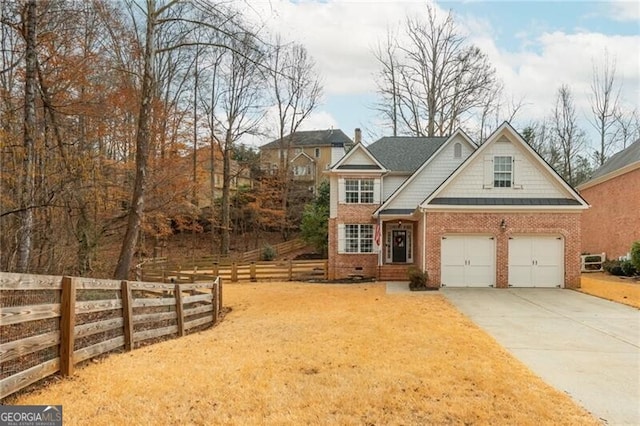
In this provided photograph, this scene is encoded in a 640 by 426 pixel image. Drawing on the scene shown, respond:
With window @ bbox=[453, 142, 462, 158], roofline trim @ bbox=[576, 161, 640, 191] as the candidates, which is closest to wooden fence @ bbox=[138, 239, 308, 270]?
window @ bbox=[453, 142, 462, 158]

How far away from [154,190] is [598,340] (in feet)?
59.1

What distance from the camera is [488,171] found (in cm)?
1702

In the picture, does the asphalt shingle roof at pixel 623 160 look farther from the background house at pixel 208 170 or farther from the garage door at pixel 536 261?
the background house at pixel 208 170

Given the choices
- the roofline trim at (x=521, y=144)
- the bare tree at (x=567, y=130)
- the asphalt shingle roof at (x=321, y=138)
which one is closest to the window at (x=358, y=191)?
the roofline trim at (x=521, y=144)

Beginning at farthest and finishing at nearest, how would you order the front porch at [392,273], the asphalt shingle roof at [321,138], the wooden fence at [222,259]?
the asphalt shingle roof at [321,138]
the wooden fence at [222,259]
the front porch at [392,273]

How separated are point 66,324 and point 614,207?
28802mm

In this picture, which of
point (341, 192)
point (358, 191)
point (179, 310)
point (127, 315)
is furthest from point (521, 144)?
point (127, 315)

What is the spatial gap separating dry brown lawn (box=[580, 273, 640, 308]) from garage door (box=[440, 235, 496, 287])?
3351 mm

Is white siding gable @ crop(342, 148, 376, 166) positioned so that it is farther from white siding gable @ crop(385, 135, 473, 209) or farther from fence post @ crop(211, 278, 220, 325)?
fence post @ crop(211, 278, 220, 325)

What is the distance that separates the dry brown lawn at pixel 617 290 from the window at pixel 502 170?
16.2 ft

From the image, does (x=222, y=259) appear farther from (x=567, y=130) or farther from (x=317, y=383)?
(x=567, y=130)

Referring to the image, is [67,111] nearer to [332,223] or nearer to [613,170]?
[332,223]

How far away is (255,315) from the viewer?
11.8 meters

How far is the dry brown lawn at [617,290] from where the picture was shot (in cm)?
1352
